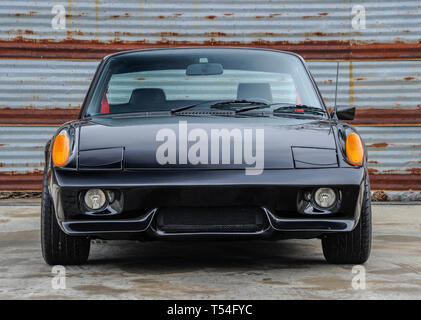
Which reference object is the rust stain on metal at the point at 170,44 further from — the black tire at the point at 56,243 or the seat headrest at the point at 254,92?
the black tire at the point at 56,243

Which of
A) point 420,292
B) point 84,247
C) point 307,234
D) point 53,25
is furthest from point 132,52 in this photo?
point 53,25

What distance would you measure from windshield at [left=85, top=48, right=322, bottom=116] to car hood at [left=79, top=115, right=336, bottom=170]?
509 millimetres

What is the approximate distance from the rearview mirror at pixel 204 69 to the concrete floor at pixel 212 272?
111 cm

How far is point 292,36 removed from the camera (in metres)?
9.58

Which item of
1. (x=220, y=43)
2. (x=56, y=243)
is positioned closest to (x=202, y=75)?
(x=56, y=243)

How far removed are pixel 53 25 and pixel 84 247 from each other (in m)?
5.77

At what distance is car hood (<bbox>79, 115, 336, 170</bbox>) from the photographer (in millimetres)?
3838

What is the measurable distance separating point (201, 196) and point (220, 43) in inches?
239

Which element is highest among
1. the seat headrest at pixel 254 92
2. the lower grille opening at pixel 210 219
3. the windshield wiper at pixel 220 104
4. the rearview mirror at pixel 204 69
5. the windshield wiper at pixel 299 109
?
the rearview mirror at pixel 204 69

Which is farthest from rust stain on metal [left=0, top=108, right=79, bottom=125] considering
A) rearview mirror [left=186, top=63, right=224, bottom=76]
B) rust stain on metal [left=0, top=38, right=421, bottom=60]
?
rearview mirror [left=186, top=63, right=224, bottom=76]

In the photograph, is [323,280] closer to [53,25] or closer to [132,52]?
[132,52]

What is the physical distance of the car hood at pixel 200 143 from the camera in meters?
3.84

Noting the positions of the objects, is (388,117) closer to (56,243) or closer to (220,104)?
(220,104)

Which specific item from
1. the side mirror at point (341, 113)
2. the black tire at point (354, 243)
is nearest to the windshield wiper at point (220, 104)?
the side mirror at point (341, 113)
